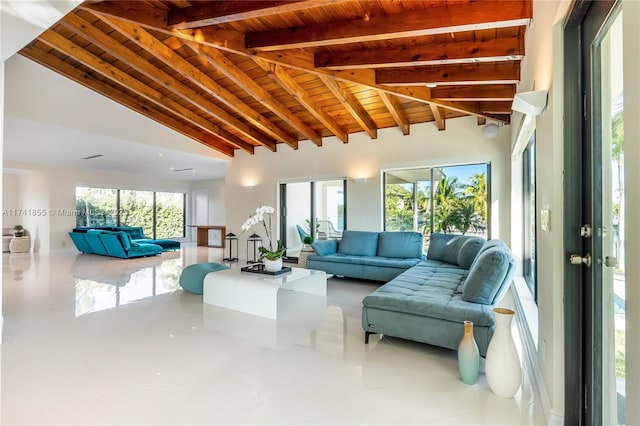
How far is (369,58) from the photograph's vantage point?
352cm

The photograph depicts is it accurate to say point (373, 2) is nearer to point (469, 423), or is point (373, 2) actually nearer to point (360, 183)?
point (469, 423)

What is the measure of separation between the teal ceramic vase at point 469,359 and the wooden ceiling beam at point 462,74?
2.79 m

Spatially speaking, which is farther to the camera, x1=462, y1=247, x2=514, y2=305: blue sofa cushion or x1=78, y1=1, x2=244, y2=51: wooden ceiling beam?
x1=78, y1=1, x2=244, y2=51: wooden ceiling beam

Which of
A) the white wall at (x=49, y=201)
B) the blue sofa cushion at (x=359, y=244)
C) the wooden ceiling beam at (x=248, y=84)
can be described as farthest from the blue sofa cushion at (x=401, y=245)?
the white wall at (x=49, y=201)

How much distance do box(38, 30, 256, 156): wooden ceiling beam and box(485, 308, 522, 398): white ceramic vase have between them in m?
5.92

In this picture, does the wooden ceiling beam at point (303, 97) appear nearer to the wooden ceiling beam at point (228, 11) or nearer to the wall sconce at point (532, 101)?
the wooden ceiling beam at point (228, 11)

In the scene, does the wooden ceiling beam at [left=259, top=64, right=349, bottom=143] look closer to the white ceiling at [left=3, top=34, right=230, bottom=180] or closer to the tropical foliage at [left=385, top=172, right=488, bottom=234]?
the tropical foliage at [left=385, top=172, right=488, bottom=234]

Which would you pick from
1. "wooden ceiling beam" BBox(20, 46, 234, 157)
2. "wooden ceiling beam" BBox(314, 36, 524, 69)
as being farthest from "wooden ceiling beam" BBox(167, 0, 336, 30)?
"wooden ceiling beam" BBox(20, 46, 234, 157)

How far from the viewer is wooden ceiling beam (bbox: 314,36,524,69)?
301 centimetres

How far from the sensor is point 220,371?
7.60 feet

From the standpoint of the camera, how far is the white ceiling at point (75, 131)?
4.86 meters

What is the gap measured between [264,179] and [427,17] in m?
5.70

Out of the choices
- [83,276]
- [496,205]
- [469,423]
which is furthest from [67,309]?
[496,205]

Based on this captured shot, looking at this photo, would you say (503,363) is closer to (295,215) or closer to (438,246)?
A: (438,246)
